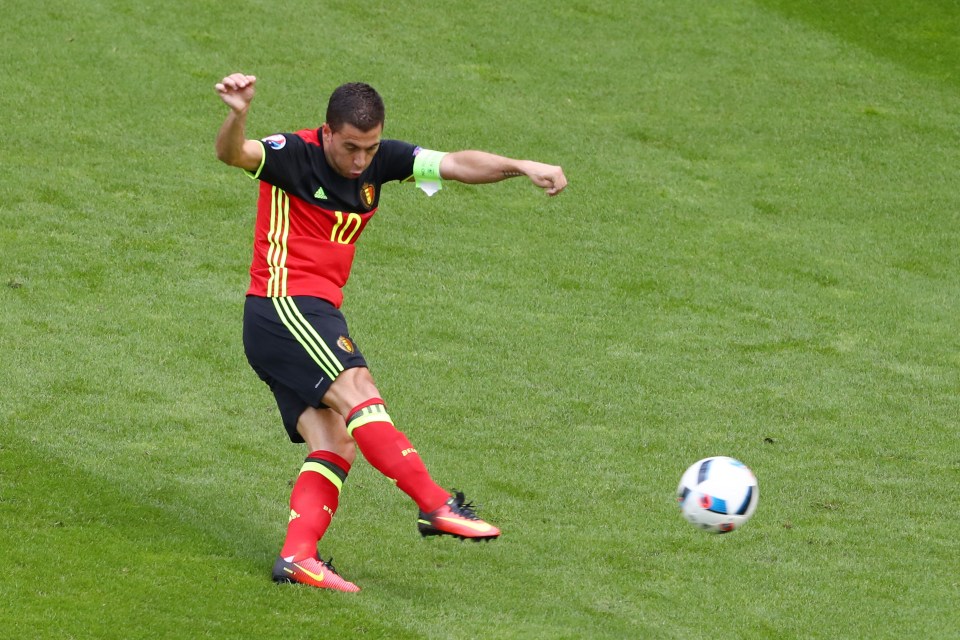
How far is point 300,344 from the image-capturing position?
6.08m

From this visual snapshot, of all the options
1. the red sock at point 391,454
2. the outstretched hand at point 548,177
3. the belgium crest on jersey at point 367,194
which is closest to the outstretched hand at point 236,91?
the belgium crest on jersey at point 367,194

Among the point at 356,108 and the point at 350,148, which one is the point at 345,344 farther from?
the point at 356,108

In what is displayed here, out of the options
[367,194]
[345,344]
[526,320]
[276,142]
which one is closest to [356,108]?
[276,142]

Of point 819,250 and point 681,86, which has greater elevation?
point 681,86

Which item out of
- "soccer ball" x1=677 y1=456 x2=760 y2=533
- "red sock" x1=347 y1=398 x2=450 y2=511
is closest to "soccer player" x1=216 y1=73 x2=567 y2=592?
"red sock" x1=347 y1=398 x2=450 y2=511

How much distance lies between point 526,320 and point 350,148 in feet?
15.1

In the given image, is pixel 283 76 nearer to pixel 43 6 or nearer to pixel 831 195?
pixel 43 6

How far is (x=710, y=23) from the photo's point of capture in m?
17.3

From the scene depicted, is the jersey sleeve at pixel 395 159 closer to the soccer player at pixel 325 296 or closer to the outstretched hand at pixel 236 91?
the soccer player at pixel 325 296

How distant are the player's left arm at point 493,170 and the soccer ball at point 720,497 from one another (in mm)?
1533

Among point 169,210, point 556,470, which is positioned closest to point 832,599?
point 556,470

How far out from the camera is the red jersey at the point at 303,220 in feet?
20.3

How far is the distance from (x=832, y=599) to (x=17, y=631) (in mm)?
3673

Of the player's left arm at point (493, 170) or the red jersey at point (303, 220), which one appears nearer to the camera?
the player's left arm at point (493, 170)
